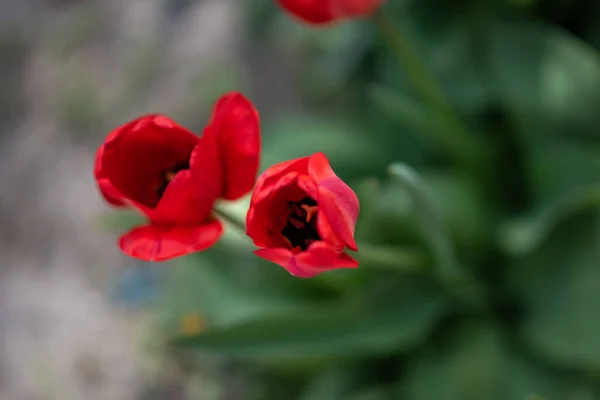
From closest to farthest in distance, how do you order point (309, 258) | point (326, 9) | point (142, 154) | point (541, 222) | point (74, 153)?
point (309, 258)
point (142, 154)
point (326, 9)
point (541, 222)
point (74, 153)

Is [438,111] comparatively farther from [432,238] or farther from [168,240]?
[168,240]

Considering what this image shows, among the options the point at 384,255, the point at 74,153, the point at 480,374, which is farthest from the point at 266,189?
the point at 74,153

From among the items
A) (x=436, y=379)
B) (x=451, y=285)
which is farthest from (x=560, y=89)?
(x=436, y=379)

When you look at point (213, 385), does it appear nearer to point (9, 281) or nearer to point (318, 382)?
point (318, 382)

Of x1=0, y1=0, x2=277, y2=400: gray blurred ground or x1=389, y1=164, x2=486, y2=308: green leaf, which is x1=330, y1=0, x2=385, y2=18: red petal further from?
x1=0, y1=0, x2=277, y2=400: gray blurred ground

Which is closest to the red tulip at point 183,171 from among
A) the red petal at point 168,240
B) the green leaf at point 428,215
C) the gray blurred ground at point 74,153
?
the red petal at point 168,240

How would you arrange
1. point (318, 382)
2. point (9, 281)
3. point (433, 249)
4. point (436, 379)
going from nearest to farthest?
point (433, 249) < point (436, 379) < point (318, 382) < point (9, 281)

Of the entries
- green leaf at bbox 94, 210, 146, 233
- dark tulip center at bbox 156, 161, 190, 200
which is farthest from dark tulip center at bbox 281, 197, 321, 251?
green leaf at bbox 94, 210, 146, 233
